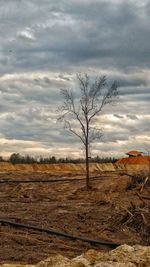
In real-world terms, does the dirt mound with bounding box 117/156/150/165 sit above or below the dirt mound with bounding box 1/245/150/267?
above

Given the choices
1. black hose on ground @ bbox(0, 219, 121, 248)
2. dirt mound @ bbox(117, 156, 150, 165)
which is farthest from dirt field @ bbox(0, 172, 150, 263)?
dirt mound @ bbox(117, 156, 150, 165)

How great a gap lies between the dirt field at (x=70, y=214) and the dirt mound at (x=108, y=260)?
15.5 ft

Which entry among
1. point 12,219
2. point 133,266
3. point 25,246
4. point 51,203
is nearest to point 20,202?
point 51,203

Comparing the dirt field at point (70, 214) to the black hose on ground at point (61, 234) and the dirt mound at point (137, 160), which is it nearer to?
the black hose on ground at point (61, 234)

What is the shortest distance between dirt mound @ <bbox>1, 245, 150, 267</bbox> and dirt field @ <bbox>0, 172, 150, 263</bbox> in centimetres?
473

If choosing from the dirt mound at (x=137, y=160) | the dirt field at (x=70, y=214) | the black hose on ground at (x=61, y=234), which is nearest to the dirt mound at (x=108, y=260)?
the dirt field at (x=70, y=214)

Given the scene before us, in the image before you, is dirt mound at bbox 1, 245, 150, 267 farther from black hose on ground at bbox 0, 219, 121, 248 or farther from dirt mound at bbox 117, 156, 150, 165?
dirt mound at bbox 117, 156, 150, 165

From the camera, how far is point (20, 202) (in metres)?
24.9

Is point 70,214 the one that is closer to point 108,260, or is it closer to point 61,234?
point 61,234

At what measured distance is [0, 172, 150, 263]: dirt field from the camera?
14.9 meters

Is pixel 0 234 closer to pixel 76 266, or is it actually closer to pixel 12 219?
pixel 12 219

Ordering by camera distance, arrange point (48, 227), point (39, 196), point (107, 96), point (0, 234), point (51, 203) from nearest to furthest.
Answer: point (0, 234)
point (48, 227)
point (51, 203)
point (39, 196)
point (107, 96)

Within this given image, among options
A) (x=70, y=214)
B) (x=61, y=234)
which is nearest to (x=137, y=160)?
→ (x=70, y=214)

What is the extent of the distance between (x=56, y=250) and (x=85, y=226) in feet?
13.8
